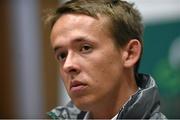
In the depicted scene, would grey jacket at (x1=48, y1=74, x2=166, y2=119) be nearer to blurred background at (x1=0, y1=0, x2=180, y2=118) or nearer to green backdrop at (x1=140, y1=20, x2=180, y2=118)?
green backdrop at (x1=140, y1=20, x2=180, y2=118)

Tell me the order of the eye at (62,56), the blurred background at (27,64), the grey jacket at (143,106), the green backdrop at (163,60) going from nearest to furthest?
1. the grey jacket at (143,106)
2. the eye at (62,56)
3. the green backdrop at (163,60)
4. the blurred background at (27,64)

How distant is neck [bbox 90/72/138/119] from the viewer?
1.65 meters

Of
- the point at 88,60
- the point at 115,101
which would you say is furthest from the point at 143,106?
the point at 88,60

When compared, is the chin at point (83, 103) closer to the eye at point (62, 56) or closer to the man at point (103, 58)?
the man at point (103, 58)

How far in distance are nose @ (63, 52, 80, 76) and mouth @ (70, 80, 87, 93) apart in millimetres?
34

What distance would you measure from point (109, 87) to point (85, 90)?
0.09m

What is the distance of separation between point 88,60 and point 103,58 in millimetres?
57

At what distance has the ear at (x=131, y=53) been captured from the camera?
166 cm

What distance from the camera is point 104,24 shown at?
64.3 inches

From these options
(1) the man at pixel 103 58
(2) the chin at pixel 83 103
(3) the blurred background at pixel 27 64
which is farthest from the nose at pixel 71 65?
(3) the blurred background at pixel 27 64

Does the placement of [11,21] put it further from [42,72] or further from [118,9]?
[118,9]

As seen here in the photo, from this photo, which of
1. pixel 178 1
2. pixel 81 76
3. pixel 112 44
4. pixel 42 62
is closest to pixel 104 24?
pixel 112 44

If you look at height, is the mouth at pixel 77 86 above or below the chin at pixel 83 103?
above

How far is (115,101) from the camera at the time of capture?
1661 mm
